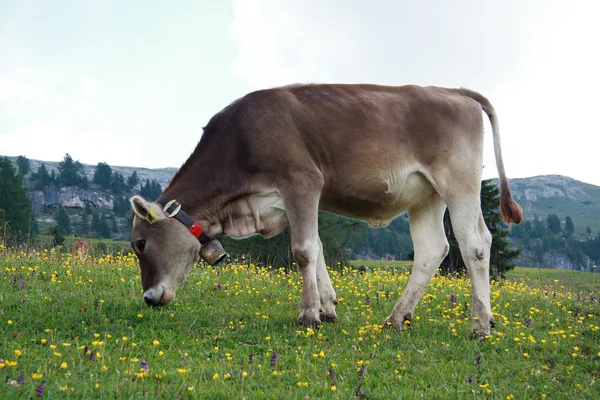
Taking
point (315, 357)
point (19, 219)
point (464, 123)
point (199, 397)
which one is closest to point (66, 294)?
point (315, 357)

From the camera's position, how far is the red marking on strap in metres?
7.21

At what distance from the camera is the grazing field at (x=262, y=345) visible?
4.40 metres

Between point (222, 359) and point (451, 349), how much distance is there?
8.94 ft

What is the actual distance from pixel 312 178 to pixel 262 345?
2.18 metres

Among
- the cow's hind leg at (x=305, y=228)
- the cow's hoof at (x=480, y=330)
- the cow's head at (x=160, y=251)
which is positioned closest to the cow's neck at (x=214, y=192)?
the cow's head at (x=160, y=251)

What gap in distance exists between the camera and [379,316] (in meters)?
8.36

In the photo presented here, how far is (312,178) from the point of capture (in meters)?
6.93

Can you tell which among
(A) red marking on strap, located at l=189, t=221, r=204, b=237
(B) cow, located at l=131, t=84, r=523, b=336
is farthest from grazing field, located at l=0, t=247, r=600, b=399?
(A) red marking on strap, located at l=189, t=221, r=204, b=237

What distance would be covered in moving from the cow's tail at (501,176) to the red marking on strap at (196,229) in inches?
175

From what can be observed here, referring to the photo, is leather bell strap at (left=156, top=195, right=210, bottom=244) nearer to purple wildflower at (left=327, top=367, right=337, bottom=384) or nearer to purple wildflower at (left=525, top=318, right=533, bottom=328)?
purple wildflower at (left=327, top=367, right=337, bottom=384)

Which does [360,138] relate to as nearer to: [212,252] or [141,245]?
[212,252]

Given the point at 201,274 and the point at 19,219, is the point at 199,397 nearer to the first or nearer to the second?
the point at 201,274

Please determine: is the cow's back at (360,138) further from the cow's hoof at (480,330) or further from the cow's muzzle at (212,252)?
the cow's hoof at (480,330)

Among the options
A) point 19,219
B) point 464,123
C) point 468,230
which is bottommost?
point 19,219
